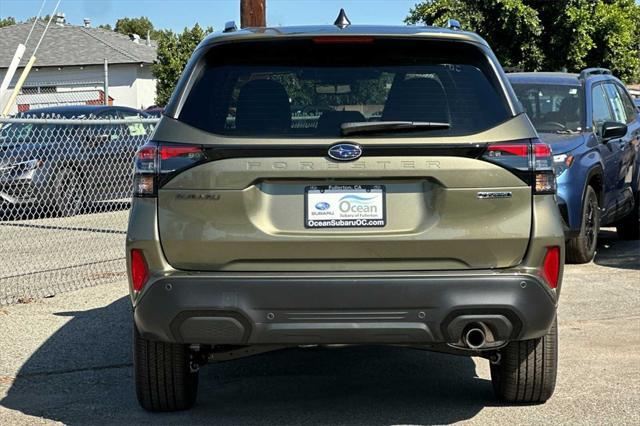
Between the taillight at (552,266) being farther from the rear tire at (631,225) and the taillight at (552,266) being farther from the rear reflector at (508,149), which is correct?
the rear tire at (631,225)

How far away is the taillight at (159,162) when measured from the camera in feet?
15.6

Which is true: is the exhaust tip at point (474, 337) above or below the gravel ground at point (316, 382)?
above

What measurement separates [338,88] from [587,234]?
19.2 feet

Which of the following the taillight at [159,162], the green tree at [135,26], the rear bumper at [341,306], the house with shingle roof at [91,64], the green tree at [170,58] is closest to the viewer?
the rear bumper at [341,306]

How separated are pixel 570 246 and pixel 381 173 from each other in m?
5.81

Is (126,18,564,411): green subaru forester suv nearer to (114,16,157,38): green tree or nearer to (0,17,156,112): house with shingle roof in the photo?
(0,17,156,112): house with shingle roof

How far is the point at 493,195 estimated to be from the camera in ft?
15.6

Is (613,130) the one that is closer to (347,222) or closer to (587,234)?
(587,234)

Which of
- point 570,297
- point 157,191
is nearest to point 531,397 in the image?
point 157,191

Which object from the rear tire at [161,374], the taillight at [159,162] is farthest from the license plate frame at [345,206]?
the rear tire at [161,374]

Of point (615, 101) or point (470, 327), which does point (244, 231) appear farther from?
point (615, 101)

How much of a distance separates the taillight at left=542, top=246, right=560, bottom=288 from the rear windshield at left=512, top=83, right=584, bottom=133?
5.68m

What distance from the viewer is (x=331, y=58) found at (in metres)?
5.00

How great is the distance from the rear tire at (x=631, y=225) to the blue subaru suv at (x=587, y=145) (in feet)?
0.04
